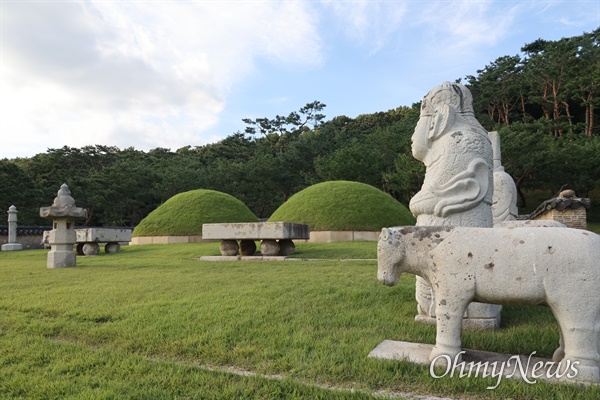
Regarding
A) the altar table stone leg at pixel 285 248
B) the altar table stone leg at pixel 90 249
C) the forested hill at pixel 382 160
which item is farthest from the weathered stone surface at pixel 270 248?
the forested hill at pixel 382 160

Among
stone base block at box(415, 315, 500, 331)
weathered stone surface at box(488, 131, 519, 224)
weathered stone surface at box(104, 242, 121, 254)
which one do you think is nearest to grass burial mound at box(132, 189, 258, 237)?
weathered stone surface at box(104, 242, 121, 254)

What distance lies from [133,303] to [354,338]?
3.28m

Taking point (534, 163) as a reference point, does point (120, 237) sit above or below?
below

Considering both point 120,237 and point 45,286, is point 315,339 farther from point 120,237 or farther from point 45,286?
point 120,237

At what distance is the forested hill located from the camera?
956 inches

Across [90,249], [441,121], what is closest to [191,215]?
[90,249]

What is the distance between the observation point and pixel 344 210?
1820 cm

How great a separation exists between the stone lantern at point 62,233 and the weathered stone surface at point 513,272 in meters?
10.4

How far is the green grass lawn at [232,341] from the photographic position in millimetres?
2770

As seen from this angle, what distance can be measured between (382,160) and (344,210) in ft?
44.0

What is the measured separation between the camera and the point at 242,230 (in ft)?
39.2

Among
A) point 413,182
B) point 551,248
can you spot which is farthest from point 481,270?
point 413,182

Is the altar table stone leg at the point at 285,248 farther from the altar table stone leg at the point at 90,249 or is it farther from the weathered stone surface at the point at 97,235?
the altar table stone leg at the point at 90,249

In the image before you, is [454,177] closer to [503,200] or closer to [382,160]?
[503,200]
